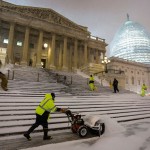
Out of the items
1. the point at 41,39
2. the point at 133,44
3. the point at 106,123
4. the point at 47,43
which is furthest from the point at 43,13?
the point at 133,44

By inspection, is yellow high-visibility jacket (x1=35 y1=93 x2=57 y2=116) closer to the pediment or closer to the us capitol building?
the us capitol building

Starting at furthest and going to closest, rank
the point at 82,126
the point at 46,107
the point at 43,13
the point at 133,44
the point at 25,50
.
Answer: the point at 133,44, the point at 43,13, the point at 25,50, the point at 82,126, the point at 46,107

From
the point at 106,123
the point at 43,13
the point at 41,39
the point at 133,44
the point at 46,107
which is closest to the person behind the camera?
the point at 46,107

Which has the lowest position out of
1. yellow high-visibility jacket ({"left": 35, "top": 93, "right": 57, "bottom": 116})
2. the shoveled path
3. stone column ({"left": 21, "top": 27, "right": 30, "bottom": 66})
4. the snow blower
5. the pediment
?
the shoveled path

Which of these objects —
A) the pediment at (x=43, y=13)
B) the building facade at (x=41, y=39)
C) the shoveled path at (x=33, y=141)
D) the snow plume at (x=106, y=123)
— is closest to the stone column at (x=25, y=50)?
the building facade at (x=41, y=39)

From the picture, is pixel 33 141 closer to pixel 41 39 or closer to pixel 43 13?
pixel 41 39

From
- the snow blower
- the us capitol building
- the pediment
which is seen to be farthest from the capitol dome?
the snow blower

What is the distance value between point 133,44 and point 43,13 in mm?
91682

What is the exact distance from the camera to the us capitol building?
29.0 metres

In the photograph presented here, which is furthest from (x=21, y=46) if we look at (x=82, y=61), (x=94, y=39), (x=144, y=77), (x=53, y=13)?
(x=144, y=77)

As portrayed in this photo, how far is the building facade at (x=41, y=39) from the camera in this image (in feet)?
97.2

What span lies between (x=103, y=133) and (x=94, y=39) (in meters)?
35.9

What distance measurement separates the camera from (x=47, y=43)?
1400 inches

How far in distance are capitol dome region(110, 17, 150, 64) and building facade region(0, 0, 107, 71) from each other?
7289 cm
